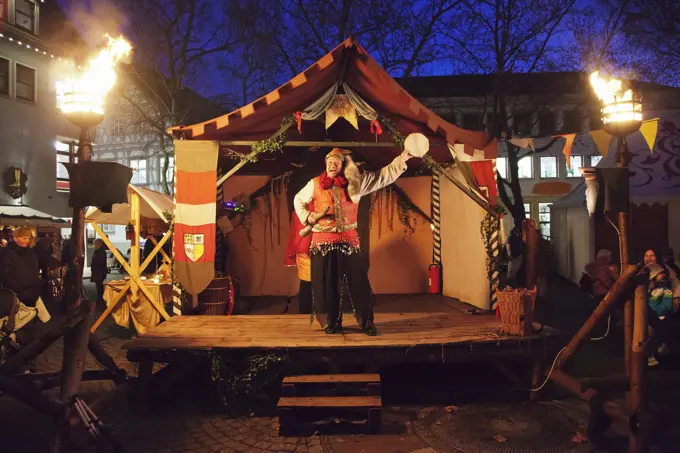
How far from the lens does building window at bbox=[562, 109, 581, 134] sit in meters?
24.8

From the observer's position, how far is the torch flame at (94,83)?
449cm

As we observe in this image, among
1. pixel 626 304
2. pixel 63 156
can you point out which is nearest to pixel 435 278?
pixel 626 304

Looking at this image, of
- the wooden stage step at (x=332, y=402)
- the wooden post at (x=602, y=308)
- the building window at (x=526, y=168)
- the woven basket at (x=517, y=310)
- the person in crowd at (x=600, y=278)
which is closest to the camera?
the wooden post at (x=602, y=308)

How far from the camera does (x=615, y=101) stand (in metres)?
5.06

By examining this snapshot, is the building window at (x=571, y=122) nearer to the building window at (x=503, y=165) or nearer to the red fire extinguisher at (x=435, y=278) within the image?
the building window at (x=503, y=165)

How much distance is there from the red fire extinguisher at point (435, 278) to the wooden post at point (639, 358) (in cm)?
514

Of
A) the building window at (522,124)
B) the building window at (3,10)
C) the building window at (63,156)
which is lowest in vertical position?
the building window at (63,156)

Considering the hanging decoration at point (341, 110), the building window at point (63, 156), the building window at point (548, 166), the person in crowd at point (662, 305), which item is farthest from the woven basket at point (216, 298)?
the building window at point (548, 166)

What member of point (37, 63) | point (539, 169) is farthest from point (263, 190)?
point (539, 169)

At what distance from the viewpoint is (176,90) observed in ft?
69.3

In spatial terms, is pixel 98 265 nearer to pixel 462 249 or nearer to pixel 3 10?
pixel 462 249

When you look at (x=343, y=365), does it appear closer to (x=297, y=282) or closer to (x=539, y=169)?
(x=297, y=282)

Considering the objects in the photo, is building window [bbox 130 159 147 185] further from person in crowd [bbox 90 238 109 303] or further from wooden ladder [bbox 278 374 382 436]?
wooden ladder [bbox 278 374 382 436]

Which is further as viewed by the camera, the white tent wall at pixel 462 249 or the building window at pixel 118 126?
the building window at pixel 118 126
